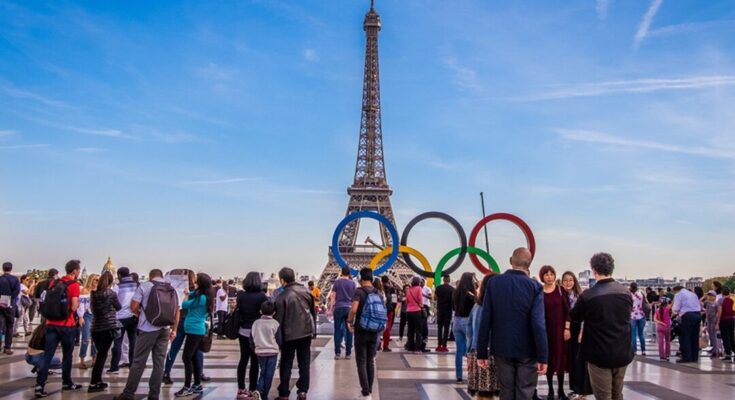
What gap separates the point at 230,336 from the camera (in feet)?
35.2

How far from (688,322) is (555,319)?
854 cm

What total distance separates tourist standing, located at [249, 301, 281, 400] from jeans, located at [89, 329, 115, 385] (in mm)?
2785

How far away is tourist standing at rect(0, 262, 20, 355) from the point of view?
16234mm

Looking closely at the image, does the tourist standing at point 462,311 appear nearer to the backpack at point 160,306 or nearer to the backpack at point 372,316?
the backpack at point 372,316

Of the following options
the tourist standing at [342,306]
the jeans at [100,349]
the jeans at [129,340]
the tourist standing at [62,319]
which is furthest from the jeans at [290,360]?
the tourist standing at [342,306]

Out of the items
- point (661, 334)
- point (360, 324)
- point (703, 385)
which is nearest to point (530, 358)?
point (360, 324)

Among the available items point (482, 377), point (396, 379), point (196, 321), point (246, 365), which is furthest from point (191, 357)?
point (482, 377)

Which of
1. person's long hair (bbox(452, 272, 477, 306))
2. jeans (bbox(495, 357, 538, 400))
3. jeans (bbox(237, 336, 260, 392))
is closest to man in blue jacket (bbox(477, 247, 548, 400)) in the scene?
jeans (bbox(495, 357, 538, 400))

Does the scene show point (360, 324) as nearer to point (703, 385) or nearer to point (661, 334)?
point (703, 385)

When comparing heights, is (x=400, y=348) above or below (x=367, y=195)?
below

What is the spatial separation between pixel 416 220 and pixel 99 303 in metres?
16.6

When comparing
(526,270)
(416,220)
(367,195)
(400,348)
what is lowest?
(400,348)

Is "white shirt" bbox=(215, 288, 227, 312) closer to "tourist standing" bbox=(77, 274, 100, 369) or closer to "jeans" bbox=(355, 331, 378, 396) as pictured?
"tourist standing" bbox=(77, 274, 100, 369)

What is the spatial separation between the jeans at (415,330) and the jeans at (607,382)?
10.0 m
